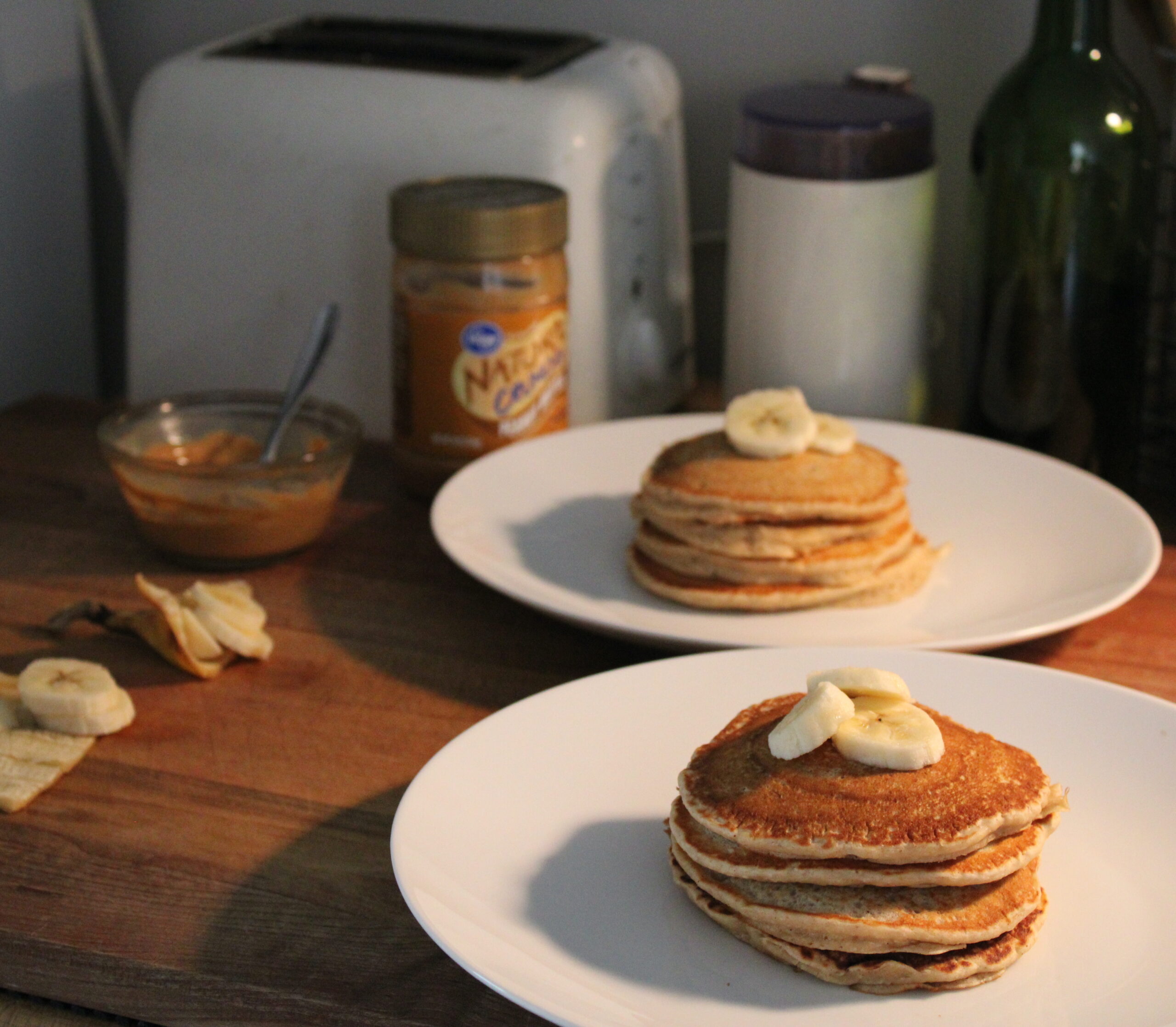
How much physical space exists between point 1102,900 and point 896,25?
1046 mm

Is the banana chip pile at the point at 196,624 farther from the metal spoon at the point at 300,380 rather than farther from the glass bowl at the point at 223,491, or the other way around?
the metal spoon at the point at 300,380

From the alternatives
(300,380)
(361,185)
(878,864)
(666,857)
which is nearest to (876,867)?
(878,864)

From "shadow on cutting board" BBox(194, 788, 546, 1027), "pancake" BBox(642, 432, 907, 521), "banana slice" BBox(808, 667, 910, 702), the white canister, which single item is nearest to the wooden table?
"shadow on cutting board" BBox(194, 788, 546, 1027)

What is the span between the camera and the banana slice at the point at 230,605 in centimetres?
98

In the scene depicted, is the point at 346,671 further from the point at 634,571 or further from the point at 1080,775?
the point at 1080,775

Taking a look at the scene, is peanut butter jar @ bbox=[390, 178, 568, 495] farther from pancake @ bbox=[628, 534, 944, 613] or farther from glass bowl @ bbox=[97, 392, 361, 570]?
pancake @ bbox=[628, 534, 944, 613]

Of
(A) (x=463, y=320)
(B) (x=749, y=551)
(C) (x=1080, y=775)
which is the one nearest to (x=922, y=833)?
(C) (x=1080, y=775)

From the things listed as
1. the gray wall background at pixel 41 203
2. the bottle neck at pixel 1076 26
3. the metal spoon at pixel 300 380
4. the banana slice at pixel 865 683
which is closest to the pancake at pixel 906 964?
the banana slice at pixel 865 683

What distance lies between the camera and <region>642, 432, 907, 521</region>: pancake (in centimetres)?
100

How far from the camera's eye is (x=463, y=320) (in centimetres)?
119

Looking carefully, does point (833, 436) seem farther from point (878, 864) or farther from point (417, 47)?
point (417, 47)

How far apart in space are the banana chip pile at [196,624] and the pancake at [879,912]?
1.41 ft

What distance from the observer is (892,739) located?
670 mm

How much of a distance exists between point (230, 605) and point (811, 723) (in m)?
0.48
